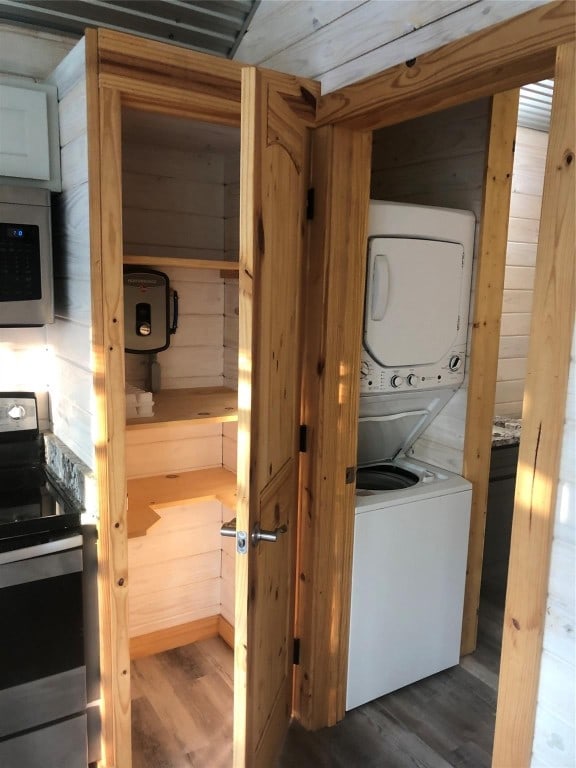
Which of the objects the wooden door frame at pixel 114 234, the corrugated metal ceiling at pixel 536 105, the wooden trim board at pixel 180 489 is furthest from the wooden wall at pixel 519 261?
the wooden door frame at pixel 114 234

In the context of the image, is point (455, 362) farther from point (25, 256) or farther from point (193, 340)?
point (25, 256)

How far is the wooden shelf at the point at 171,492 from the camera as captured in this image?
2.25 meters

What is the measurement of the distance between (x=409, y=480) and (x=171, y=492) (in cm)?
100

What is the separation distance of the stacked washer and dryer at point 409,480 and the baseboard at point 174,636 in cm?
79

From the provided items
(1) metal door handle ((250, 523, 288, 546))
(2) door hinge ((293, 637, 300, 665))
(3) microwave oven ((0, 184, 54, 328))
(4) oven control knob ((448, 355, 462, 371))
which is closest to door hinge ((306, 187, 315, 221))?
(3) microwave oven ((0, 184, 54, 328))

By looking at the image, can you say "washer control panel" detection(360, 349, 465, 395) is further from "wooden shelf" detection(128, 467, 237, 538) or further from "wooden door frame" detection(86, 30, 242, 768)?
"wooden door frame" detection(86, 30, 242, 768)

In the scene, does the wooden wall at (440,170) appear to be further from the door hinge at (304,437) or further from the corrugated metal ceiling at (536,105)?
the door hinge at (304,437)

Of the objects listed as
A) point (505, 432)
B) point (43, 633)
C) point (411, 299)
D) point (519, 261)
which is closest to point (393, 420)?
point (411, 299)

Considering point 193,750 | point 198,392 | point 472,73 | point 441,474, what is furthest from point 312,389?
point 193,750

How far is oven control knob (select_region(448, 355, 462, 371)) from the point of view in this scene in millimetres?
2543

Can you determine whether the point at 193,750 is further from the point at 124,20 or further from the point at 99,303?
the point at 124,20

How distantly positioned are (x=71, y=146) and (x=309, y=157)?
2.37ft

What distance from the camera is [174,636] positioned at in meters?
2.79

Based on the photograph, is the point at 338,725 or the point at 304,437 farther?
the point at 338,725
